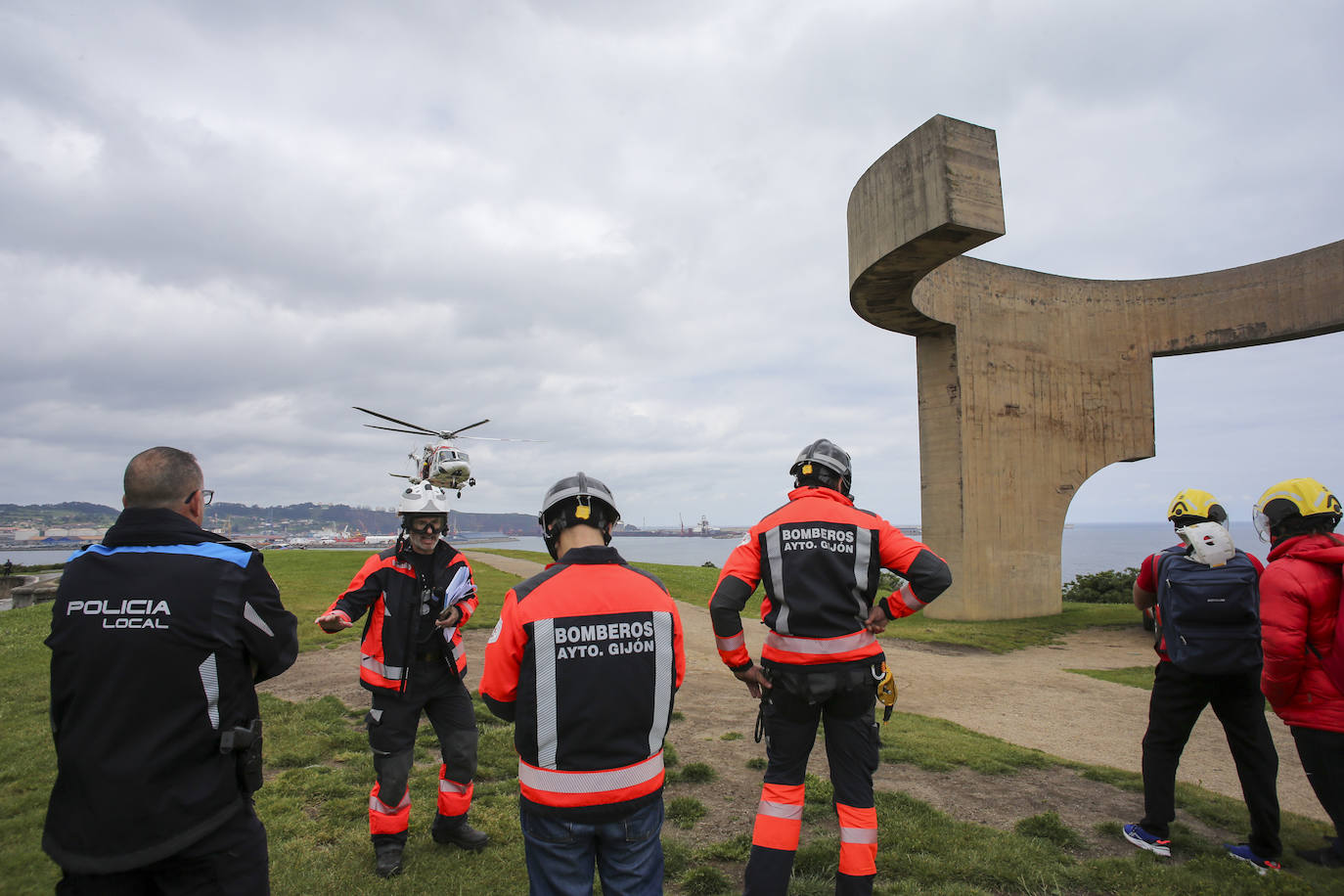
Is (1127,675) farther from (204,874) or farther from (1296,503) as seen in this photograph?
(204,874)

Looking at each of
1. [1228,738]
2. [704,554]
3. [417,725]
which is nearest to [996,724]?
[1228,738]

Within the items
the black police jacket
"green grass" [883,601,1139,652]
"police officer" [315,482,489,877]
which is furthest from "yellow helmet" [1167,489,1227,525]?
"green grass" [883,601,1139,652]

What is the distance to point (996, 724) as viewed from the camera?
24.3ft

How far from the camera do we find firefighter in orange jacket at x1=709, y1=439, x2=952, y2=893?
11.2 feet

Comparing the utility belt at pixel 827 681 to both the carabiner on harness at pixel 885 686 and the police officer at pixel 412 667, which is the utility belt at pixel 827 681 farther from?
the police officer at pixel 412 667

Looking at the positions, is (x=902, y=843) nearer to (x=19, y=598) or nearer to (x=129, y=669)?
(x=129, y=669)

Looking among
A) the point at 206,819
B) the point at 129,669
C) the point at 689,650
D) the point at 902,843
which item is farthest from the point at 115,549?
the point at 689,650

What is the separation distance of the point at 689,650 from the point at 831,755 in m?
7.59

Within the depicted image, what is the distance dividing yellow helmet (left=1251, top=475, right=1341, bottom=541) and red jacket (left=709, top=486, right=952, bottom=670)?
2.05 meters

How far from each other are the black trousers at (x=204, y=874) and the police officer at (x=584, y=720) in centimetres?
98

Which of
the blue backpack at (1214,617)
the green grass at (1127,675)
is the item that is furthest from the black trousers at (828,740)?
the green grass at (1127,675)

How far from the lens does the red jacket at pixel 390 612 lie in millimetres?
4172

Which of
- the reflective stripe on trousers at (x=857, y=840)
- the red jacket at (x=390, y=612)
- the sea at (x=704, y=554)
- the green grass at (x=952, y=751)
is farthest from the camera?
the sea at (x=704, y=554)

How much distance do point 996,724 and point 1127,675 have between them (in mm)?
4154
